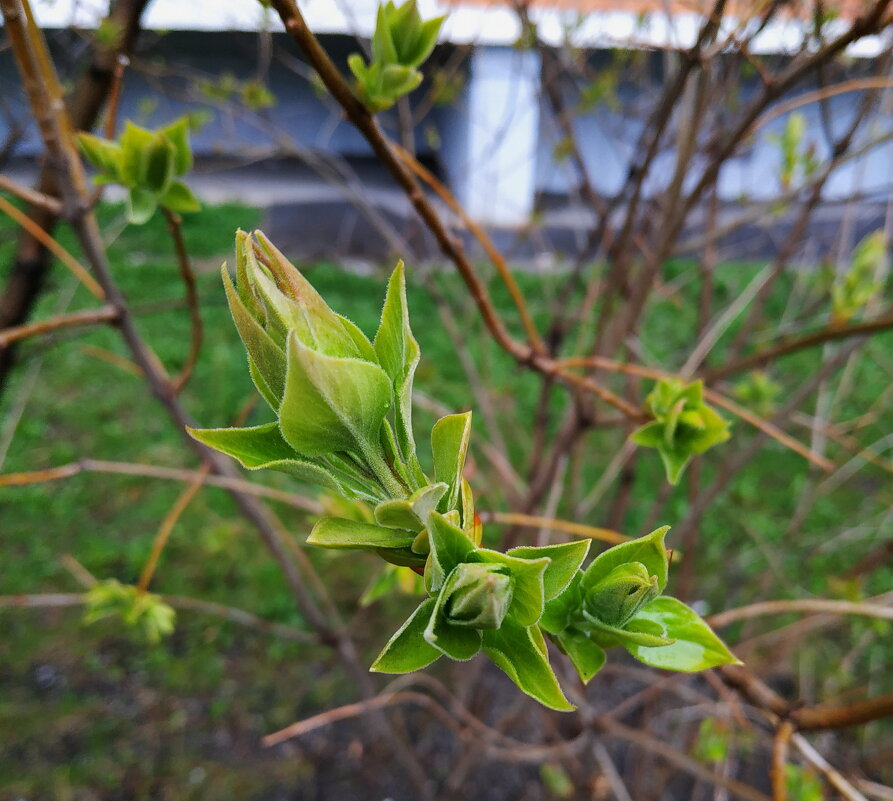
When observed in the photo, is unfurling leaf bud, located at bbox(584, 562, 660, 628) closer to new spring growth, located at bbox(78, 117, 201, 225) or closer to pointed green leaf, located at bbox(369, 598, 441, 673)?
pointed green leaf, located at bbox(369, 598, 441, 673)

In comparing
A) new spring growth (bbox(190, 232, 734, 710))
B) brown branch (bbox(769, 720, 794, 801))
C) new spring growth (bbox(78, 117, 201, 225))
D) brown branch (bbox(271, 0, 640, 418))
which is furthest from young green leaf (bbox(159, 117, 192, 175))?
brown branch (bbox(769, 720, 794, 801))

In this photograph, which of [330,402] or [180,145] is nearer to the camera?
[330,402]

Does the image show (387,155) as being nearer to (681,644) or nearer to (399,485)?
(399,485)

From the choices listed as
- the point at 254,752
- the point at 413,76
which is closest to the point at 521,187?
the point at 254,752

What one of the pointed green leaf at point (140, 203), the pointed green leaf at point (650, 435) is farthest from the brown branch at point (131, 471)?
the pointed green leaf at point (650, 435)

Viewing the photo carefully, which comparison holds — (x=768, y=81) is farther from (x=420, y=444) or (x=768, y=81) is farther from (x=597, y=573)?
(x=420, y=444)

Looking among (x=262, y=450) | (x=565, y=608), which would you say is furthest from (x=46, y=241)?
(x=565, y=608)
